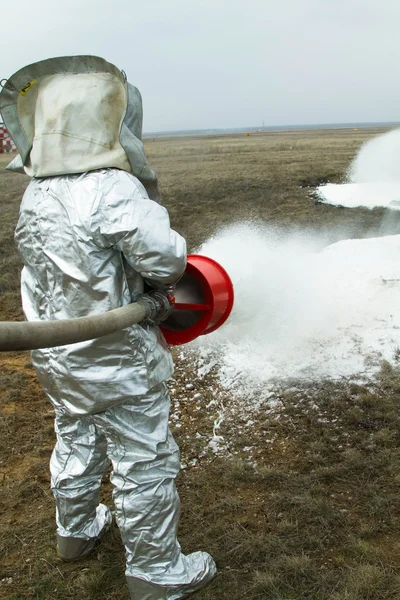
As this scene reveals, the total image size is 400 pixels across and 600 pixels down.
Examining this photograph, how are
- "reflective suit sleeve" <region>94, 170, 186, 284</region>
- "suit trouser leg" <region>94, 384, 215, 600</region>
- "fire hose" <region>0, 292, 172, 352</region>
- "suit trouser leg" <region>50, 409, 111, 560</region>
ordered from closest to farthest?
"fire hose" <region>0, 292, 172, 352</region>
"reflective suit sleeve" <region>94, 170, 186, 284</region>
"suit trouser leg" <region>94, 384, 215, 600</region>
"suit trouser leg" <region>50, 409, 111, 560</region>

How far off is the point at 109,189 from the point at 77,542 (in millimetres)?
1469

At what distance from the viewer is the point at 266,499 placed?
257 cm

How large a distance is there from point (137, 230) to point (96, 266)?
19cm

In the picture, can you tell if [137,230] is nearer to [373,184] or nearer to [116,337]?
[116,337]

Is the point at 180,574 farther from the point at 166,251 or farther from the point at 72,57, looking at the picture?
the point at 72,57

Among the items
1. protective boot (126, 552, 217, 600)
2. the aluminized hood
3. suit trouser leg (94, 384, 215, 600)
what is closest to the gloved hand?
suit trouser leg (94, 384, 215, 600)

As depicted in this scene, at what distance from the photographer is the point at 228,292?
2338mm

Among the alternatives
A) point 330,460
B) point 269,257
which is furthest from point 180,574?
point 269,257

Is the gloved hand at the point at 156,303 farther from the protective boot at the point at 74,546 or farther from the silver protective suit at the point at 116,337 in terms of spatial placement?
the protective boot at the point at 74,546

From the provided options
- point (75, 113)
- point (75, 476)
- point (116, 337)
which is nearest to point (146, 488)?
point (75, 476)

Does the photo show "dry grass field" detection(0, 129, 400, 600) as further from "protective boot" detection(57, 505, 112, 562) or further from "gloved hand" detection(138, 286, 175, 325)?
"gloved hand" detection(138, 286, 175, 325)

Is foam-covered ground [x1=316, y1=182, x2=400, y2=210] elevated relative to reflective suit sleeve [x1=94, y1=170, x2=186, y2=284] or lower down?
lower down

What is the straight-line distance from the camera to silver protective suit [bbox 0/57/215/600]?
1.69 metres

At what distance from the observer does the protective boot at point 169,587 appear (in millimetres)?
1954
